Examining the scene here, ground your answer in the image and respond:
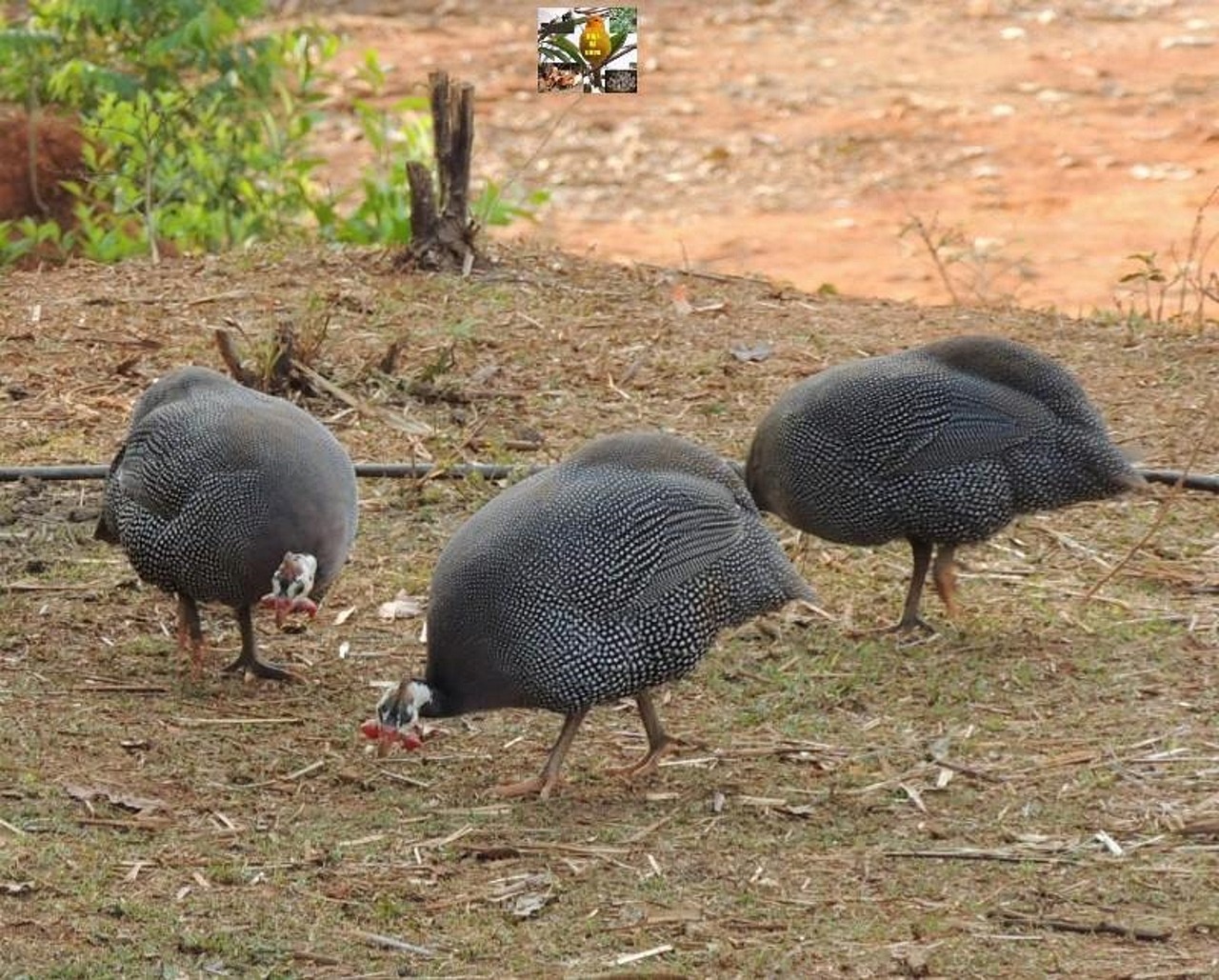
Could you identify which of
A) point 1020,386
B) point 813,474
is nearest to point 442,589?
point 813,474

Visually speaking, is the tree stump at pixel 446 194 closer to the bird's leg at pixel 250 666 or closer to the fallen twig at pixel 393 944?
the bird's leg at pixel 250 666

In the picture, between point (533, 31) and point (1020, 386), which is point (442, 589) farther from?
point (533, 31)

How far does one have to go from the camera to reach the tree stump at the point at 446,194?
7832 millimetres

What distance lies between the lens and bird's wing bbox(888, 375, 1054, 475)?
5422 mm

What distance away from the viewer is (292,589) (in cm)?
484

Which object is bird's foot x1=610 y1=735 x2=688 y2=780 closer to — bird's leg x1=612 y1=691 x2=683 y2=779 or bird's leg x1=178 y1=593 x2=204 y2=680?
bird's leg x1=612 y1=691 x2=683 y2=779

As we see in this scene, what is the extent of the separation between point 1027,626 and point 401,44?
11381 mm

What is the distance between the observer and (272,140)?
9461 mm

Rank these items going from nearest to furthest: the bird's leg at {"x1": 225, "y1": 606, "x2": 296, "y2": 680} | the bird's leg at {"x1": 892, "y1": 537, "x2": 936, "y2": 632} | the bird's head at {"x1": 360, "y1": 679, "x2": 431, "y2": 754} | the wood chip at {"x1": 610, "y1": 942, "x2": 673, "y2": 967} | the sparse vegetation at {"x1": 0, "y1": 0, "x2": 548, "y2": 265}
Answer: the wood chip at {"x1": 610, "y1": 942, "x2": 673, "y2": 967}, the bird's head at {"x1": 360, "y1": 679, "x2": 431, "y2": 754}, the bird's leg at {"x1": 225, "y1": 606, "x2": 296, "y2": 680}, the bird's leg at {"x1": 892, "y1": 537, "x2": 936, "y2": 632}, the sparse vegetation at {"x1": 0, "y1": 0, "x2": 548, "y2": 265}

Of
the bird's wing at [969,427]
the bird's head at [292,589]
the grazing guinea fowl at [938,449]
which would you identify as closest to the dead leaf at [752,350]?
the grazing guinea fowl at [938,449]

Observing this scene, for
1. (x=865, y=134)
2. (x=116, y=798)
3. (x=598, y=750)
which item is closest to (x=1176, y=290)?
(x=865, y=134)

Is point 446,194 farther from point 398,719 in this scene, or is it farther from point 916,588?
point 398,719

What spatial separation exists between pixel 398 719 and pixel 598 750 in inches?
28.9

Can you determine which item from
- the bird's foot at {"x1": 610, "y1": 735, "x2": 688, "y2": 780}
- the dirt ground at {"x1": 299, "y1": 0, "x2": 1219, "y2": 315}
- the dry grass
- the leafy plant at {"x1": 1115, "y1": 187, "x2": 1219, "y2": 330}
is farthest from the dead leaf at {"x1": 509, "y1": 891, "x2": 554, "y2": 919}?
the dirt ground at {"x1": 299, "y1": 0, "x2": 1219, "y2": 315}
